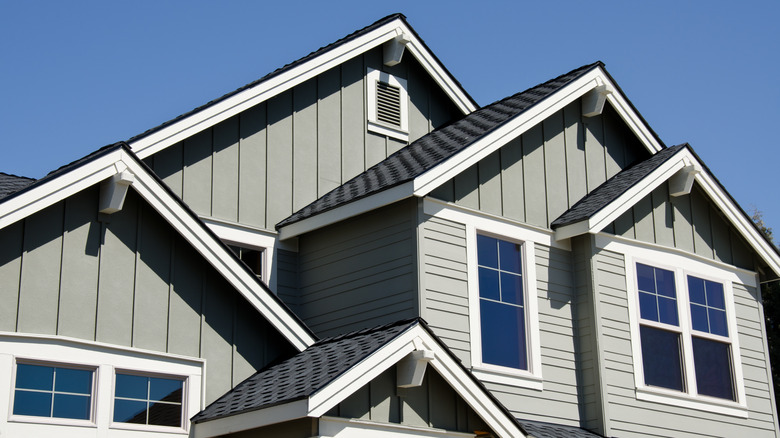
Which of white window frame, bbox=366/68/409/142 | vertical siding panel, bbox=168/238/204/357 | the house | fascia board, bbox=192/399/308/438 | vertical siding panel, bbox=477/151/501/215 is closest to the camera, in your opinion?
fascia board, bbox=192/399/308/438

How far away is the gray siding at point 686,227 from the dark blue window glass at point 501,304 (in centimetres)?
167

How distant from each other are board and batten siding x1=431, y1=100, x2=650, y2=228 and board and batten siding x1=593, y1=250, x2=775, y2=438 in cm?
109

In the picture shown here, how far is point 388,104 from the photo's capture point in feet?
50.5

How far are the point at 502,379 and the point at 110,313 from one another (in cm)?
484

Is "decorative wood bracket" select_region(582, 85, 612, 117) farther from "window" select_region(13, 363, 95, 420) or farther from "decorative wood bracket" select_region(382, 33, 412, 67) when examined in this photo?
"window" select_region(13, 363, 95, 420)

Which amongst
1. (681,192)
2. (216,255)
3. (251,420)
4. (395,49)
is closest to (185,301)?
(216,255)

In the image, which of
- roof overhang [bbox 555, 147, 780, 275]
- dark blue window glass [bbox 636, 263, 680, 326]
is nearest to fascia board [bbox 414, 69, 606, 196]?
roof overhang [bbox 555, 147, 780, 275]

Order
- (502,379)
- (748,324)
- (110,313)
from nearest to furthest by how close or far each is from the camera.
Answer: (110,313) < (502,379) < (748,324)

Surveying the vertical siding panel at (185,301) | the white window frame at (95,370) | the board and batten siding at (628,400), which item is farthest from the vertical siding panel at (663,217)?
the white window frame at (95,370)

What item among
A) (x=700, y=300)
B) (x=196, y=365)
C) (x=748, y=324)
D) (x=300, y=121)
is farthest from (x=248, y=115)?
(x=748, y=324)

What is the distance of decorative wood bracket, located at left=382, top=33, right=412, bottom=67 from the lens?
1548 cm

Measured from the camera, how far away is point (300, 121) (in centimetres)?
1423

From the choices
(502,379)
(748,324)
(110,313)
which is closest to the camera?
(110,313)

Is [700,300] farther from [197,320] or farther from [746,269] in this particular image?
[197,320]
